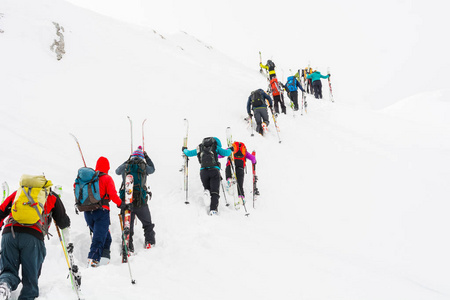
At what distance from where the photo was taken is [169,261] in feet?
19.3

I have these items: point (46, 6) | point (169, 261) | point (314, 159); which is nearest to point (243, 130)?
point (314, 159)

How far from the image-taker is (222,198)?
904 cm

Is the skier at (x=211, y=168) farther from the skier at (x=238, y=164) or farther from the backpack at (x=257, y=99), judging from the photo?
the backpack at (x=257, y=99)

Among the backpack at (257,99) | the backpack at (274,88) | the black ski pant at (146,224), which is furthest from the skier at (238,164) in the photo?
the backpack at (274,88)

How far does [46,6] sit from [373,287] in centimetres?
2060

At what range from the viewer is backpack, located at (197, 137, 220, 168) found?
26.7 ft

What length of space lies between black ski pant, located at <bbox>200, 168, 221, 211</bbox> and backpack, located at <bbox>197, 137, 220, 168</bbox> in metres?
0.15

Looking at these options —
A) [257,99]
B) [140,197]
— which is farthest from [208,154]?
[257,99]

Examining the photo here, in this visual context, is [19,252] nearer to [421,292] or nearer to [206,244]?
[206,244]

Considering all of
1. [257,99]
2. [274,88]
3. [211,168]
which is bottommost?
[211,168]

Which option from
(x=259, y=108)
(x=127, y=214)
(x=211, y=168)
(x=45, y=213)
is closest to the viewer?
(x=45, y=213)

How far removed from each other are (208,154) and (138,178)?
2.08 meters

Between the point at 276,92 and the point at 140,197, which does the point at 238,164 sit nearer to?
the point at 140,197

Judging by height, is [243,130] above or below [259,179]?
above
